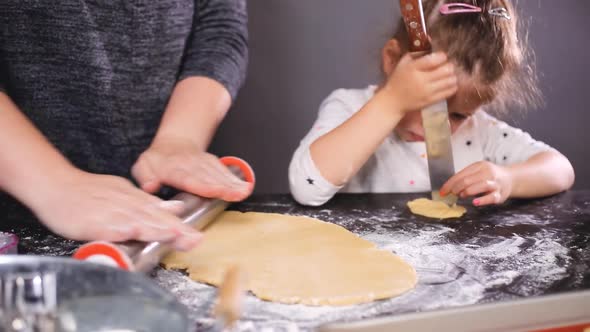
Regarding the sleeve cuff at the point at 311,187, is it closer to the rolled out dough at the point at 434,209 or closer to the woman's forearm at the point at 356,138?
the woman's forearm at the point at 356,138

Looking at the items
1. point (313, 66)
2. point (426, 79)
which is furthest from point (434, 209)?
point (313, 66)

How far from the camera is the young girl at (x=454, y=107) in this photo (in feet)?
3.37

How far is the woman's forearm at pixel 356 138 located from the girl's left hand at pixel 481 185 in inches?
6.0

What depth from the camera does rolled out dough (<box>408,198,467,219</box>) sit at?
3.13ft

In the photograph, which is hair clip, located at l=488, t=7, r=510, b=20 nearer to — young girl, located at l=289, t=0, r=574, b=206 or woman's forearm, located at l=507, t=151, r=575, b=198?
young girl, located at l=289, t=0, r=574, b=206

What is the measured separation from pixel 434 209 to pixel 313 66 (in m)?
0.83

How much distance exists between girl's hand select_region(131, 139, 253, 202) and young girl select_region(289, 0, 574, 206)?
0.65 ft

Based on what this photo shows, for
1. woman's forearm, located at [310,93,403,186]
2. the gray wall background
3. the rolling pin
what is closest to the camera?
the rolling pin

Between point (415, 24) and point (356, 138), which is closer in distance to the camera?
point (415, 24)

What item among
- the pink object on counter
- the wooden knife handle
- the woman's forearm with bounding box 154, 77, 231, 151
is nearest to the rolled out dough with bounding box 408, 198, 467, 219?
the wooden knife handle

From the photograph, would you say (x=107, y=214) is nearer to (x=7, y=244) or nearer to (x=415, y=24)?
(x=7, y=244)

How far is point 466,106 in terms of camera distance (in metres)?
1.14

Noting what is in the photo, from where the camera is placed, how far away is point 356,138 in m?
1.08

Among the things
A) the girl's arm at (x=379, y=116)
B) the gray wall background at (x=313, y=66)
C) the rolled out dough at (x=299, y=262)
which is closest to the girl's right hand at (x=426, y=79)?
the girl's arm at (x=379, y=116)
